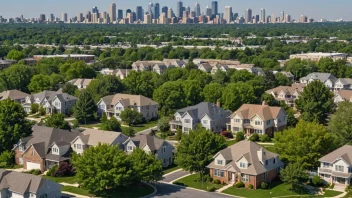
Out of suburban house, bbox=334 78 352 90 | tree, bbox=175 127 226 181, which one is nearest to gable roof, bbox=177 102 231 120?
tree, bbox=175 127 226 181

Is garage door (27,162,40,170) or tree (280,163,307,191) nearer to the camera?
tree (280,163,307,191)

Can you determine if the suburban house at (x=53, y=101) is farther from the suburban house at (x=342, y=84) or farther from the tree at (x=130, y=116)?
the suburban house at (x=342, y=84)

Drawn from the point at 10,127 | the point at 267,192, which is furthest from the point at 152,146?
the point at 10,127

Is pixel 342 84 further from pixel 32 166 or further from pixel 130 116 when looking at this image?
pixel 32 166

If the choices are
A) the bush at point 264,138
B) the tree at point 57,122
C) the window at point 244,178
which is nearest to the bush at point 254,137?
the bush at point 264,138

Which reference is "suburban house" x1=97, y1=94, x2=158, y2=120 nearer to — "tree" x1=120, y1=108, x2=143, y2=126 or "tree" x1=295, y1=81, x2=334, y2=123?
"tree" x1=120, y1=108, x2=143, y2=126

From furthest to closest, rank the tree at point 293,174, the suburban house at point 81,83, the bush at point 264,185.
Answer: the suburban house at point 81,83 < the bush at point 264,185 < the tree at point 293,174
